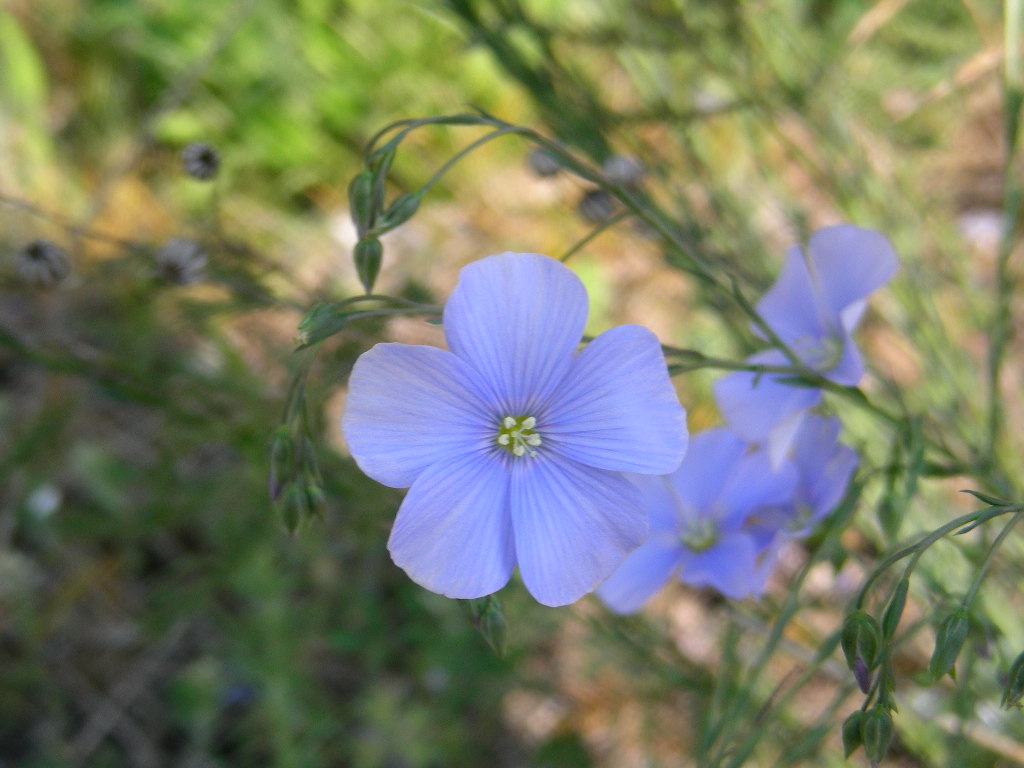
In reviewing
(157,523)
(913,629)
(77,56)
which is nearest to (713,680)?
(913,629)

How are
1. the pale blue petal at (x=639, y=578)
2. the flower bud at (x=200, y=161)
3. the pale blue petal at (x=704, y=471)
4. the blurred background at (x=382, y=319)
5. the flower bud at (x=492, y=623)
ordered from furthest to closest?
the blurred background at (x=382, y=319) < the flower bud at (x=200, y=161) < the pale blue petal at (x=704, y=471) < the pale blue petal at (x=639, y=578) < the flower bud at (x=492, y=623)

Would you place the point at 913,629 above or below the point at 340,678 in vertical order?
above

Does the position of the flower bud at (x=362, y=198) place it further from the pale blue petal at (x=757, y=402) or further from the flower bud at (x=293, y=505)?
the pale blue petal at (x=757, y=402)

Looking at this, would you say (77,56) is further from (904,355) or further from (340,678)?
(904,355)

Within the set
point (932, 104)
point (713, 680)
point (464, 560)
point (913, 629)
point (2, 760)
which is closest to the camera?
point (464, 560)

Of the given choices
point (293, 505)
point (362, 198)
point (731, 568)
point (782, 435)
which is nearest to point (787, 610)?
point (731, 568)

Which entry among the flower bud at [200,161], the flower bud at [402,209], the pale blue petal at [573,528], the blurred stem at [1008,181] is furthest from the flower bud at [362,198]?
the blurred stem at [1008,181]

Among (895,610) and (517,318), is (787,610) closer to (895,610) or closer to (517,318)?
(895,610)

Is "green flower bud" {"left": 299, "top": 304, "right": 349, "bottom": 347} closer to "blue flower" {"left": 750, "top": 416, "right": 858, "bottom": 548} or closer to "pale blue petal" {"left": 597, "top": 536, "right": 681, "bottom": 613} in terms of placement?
"pale blue petal" {"left": 597, "top": 536, "right": 681, "bottom": 613}
